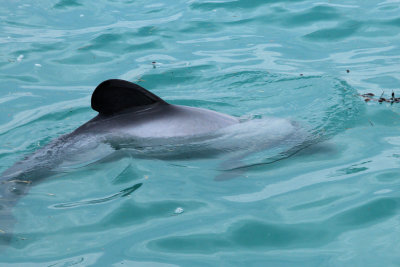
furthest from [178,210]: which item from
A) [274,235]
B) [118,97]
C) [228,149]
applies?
[118,97]

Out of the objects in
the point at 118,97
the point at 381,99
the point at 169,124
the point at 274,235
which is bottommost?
the point at 274,235

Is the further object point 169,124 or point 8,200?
point 169,124

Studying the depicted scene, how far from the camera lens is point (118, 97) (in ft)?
19.3

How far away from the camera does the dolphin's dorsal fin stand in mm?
5738

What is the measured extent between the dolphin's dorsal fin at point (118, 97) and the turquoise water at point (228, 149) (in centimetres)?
53

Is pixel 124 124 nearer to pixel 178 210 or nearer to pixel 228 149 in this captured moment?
pixel 228 149

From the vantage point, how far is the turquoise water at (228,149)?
14.3ft

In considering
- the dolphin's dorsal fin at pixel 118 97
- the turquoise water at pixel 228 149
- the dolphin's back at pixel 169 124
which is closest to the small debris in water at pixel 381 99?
the turquoise water at pixel 228 149

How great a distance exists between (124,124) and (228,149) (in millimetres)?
1171

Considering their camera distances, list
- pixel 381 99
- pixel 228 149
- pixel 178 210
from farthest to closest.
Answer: pixel 381 99 → pixel 228 149 → pixel 178 210

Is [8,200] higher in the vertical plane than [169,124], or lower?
lower

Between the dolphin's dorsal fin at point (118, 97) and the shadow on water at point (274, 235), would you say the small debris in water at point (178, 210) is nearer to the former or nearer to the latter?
the shadow on water at point (274, 235)

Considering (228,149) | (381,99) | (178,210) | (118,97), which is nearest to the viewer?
(178,210)

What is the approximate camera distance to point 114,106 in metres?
5.95
